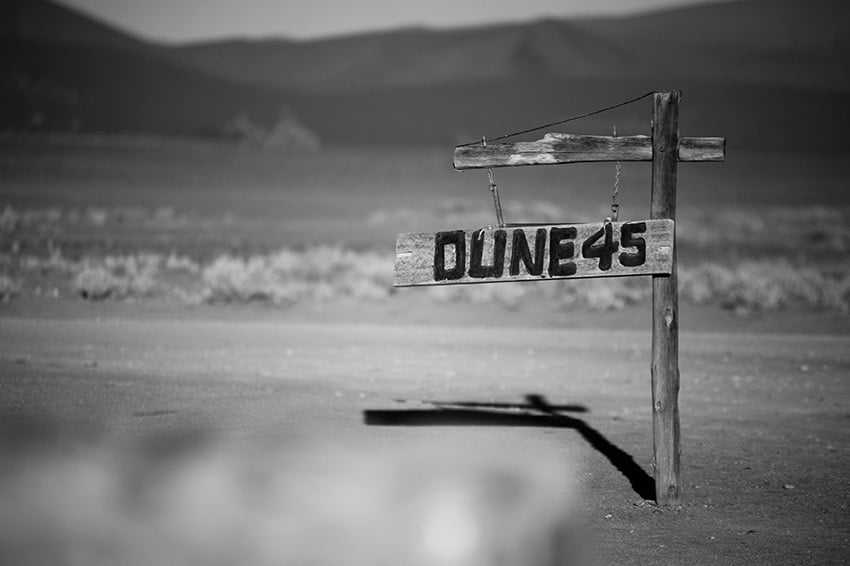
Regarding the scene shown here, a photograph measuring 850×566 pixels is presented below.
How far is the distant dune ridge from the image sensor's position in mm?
77812

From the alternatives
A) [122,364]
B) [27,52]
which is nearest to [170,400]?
[122,364]

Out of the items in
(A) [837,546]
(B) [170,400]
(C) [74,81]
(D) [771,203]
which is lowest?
(A) [837,546]

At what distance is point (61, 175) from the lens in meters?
42.5

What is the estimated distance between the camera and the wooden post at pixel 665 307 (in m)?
7.49

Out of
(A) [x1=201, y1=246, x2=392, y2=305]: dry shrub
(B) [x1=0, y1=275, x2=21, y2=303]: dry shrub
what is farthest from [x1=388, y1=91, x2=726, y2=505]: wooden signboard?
(B) [x1=0, y1=275, x2=21, y2=303]: dry shrub

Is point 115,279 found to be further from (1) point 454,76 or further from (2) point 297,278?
(1) point 454,76

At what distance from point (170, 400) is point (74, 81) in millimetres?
78368

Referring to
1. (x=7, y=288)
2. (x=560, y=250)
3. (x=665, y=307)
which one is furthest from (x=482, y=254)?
(x=7, y=288)

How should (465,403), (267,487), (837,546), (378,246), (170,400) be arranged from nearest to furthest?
(837,546), (267,487), (170,400), (465,403), (378,246)

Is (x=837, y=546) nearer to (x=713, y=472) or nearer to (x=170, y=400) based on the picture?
(x=713, y=472)

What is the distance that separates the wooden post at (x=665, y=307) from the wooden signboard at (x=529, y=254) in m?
0.18

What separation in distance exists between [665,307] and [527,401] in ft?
15.6

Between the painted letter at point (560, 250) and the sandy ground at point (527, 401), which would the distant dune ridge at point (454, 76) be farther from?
the painted letter at point (560, 250)

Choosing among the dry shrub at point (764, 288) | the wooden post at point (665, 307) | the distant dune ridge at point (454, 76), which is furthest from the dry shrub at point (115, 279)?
the distant dune ridge at point (454, 76)
